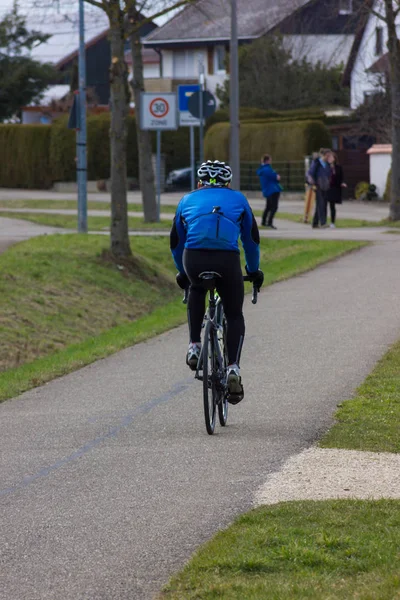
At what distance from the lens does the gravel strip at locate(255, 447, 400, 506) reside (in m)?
6.24

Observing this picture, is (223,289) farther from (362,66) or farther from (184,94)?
(362,66)

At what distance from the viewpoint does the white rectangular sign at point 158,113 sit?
25453mm

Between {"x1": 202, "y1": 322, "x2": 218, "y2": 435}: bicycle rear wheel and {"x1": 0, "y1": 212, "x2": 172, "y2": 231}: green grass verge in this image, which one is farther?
{"x1": 0, "y1": 212, "x2": 172, "y2": 231}: green grass verge

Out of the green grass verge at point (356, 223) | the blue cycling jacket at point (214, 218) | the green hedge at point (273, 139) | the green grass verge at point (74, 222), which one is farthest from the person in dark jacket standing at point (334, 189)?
the blue cycling jacket at point (214, 218)

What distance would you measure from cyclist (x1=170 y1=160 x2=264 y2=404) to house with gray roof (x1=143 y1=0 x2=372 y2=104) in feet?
188

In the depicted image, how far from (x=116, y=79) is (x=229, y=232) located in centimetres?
1056

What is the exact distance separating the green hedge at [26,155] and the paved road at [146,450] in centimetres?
3740

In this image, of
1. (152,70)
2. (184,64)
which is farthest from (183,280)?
(152,70)

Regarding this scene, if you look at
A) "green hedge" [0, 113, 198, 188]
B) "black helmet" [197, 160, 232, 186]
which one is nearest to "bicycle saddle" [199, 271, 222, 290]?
"black helmet" [197, 160, 232, 186]

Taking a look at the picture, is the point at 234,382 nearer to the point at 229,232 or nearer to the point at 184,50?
the point at 229,232

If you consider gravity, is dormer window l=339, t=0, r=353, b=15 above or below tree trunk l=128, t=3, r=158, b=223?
above

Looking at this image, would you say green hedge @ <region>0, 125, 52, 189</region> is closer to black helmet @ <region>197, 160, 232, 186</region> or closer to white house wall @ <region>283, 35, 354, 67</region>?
white house wall @ <region>283, 35, 354, 67</region>

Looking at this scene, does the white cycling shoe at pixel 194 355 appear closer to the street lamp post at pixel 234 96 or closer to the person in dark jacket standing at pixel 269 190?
the street lamp post at pixel 234 96

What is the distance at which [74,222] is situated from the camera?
96.4ft
